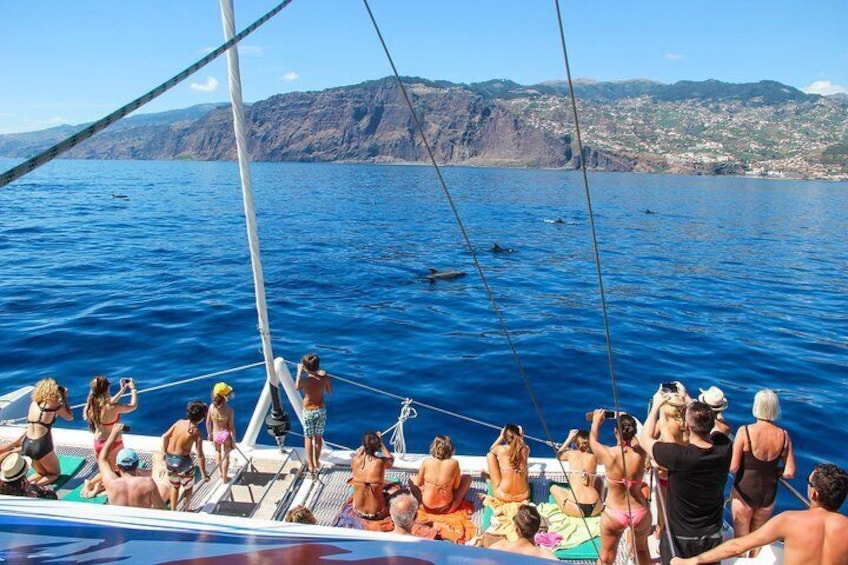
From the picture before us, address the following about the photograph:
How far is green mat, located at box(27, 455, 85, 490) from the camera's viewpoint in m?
8.16

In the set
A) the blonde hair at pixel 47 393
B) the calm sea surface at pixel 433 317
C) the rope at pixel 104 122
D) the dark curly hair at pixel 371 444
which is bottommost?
the calm sea surface at pixel 433 317

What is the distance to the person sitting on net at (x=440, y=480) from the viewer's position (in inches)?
303

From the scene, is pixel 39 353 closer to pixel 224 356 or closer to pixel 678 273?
pixel 224 356

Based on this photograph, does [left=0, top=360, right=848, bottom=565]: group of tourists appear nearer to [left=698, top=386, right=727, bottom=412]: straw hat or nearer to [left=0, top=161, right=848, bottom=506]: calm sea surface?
[left=698, top=386, right=727, bottom=412]: straw hat

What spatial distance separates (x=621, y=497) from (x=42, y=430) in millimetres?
6855

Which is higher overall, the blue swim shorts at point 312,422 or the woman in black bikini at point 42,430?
the woman in black bikini at point 42,430

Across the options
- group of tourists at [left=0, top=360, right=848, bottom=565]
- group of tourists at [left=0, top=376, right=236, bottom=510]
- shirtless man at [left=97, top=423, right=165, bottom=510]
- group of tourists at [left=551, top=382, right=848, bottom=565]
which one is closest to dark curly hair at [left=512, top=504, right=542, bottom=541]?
group of tourists at [left=0, top=360, right=848, bottom=565]

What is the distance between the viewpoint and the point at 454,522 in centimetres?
758

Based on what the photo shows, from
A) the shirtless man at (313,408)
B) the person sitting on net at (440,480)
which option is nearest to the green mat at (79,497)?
the shirtless man at (313,408)

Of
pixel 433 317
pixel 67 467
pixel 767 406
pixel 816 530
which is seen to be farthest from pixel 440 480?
pixel 433 317

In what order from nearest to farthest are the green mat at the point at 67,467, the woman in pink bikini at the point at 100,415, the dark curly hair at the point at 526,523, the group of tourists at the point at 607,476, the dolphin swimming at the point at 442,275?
the group of tourists at the point at 607,476, the dark curly hair at the point at 526,523, the woman in pink bikini at the point at 100,415, the green mat at the point at 67,467, the dolphin swimming at the point at 442,275

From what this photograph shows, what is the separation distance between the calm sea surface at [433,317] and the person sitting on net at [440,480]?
4551 millimetres

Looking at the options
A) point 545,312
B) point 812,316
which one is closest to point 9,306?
point 545,312

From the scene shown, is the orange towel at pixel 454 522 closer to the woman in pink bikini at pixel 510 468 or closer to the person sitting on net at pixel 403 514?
the woman in pink bikini at pixel 510 468
